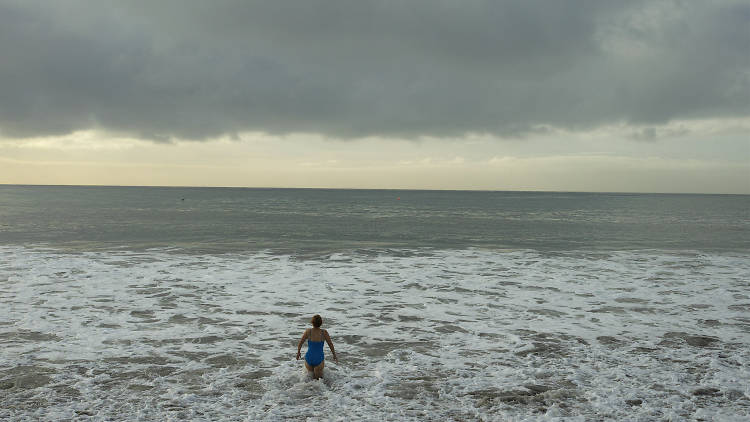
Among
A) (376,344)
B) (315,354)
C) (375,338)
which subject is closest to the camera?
(315,354)

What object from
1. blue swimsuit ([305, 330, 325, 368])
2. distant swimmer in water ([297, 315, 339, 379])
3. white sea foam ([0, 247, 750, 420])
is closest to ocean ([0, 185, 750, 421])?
white sea foam ([0, 247, 750, 420])

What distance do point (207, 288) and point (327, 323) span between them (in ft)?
26.2

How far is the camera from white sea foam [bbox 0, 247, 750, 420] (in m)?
9.96

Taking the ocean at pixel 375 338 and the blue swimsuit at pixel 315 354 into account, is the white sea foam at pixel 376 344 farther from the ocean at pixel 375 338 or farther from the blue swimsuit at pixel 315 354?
the blue swimsuit at pixel 315 354

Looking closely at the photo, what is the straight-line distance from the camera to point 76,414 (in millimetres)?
Answer: 9320

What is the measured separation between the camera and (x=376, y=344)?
14141 millimetres

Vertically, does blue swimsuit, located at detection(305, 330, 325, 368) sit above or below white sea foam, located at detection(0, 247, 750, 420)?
above

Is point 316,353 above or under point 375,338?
above

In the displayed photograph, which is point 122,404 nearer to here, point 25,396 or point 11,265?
point 25,396

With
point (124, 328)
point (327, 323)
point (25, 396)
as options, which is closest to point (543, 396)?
point (327, 323)

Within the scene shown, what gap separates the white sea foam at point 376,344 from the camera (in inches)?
392

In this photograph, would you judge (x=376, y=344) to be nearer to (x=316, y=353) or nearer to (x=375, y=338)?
(x=375, y=338)

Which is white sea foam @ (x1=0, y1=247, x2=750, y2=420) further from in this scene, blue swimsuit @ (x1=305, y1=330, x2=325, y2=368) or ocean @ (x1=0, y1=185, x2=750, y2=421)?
blue swimsuit @ (x1=305, y1=330, x2=325, y2=368)

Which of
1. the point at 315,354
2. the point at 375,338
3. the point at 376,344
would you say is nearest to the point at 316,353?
the point at 315,354
